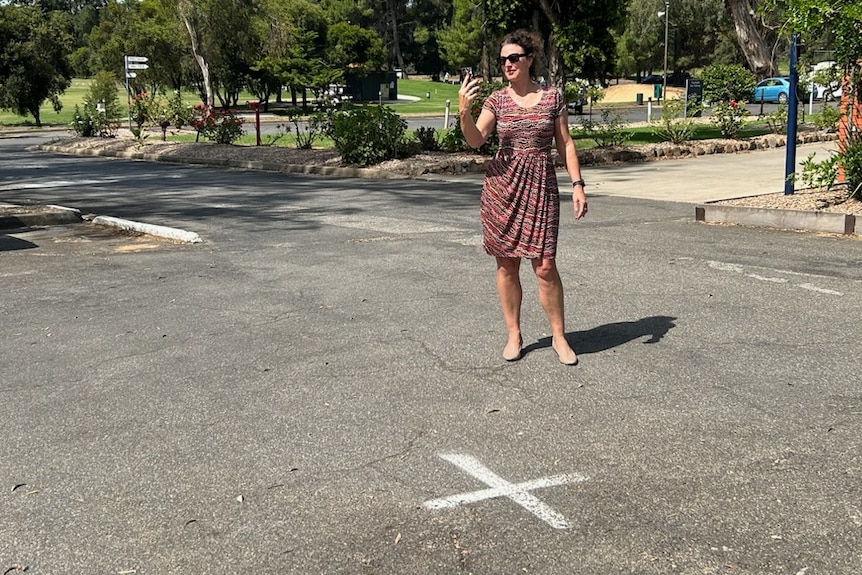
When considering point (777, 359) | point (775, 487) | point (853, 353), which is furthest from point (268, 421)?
point (853, 353)

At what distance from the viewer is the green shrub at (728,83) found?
26.5m

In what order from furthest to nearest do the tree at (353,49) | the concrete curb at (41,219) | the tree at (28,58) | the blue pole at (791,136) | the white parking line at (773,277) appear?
1. the tree at (353,49)
2. the tree at (28,58)
3. the blue pole at (791,136)
4. the concrete curb at (41,219)
5. the white parking line at (773,277)

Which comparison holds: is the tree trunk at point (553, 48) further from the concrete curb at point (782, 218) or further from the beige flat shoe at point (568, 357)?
the beige flat shoe at point (568, 357)

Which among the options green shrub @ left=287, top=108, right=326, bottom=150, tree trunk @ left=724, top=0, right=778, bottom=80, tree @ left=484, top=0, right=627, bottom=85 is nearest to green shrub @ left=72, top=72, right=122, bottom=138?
green shrub @ left=287, top=108, right=326, bottom=150

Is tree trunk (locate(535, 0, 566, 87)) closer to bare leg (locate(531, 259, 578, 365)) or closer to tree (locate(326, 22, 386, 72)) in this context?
bare leg (locate(531, 259, 578, 365))

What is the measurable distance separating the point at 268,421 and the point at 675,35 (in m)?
83.1

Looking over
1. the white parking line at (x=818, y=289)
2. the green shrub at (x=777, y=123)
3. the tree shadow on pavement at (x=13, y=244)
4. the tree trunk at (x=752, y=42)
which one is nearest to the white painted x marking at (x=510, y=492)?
the white parking line at (x=818, y=289)

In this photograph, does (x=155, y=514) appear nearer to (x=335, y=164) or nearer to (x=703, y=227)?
(x=703, y=227)

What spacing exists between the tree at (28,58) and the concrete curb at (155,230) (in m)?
43.2

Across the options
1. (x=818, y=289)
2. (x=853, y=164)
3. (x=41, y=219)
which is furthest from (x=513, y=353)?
(x=41, y=219)

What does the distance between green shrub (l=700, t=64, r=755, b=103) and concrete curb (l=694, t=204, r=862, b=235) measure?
15.9m

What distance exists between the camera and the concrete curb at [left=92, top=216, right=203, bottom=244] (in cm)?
1084

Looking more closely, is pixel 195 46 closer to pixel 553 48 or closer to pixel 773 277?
pixel 553 48

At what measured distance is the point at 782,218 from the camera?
11.1m
